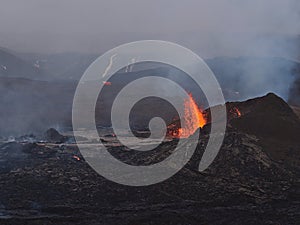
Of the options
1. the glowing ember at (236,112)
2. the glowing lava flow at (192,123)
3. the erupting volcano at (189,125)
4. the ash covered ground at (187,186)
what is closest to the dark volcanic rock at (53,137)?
the ash covered ground at (187,186)

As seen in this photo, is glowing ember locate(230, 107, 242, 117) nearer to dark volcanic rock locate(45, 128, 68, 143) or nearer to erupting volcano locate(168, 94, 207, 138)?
erupting volcano locate(168, 94, 207, 138)

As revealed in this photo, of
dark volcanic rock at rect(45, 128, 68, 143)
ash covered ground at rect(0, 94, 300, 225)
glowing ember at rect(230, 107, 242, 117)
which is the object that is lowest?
ash covered ground at rect(0, 94, 300, 225)

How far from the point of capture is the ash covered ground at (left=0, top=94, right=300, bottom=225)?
19516 millimetres

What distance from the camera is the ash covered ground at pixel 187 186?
1952 centimetres

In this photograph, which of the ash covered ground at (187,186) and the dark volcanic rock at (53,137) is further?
the dark volcanic rock at (53,137)

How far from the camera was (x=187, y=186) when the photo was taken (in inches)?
938

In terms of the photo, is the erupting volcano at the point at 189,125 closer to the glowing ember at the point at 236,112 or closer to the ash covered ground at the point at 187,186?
the glowing ember at the point at 236,112

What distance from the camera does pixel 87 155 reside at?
3219 centimetres

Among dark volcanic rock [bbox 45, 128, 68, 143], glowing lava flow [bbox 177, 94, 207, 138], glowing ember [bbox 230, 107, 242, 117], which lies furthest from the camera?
dark volcanic rock [bbox 45, 128, 68, 143]

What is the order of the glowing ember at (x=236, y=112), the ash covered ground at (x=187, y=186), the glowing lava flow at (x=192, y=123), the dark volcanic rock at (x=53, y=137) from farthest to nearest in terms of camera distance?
the dark volcanic rock at (x=53, y=137), the glowing lava flow at (x=192, y=123), the glowing ember at (x=236, y=112), the ash covered ground at (x=187, y=186)

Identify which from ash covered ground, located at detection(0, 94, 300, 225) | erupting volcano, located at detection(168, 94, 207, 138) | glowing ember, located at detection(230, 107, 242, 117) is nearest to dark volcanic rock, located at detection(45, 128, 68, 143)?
ash covered ground, located at detection(0, 94, 300, 225)

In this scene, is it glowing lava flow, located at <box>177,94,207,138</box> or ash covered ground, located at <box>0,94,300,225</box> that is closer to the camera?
ash covered ground, located at <box>0,94,300,225</box>

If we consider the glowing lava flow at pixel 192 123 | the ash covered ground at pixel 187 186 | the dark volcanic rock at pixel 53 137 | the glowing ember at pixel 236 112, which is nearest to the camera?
the ash covered ground at pixel 187 186

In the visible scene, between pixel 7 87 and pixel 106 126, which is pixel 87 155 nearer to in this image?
pixel 106 126
